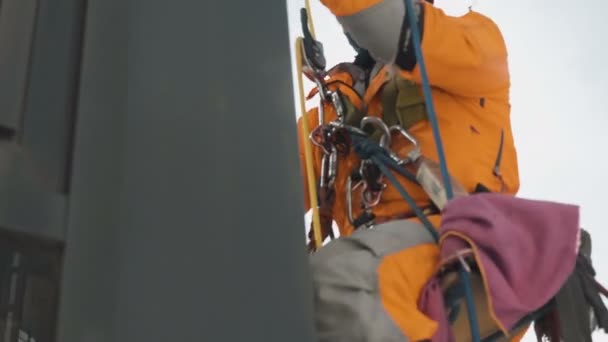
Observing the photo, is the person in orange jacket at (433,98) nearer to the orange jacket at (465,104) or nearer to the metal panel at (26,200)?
the orange jacket at (465,104)

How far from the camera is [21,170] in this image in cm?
69

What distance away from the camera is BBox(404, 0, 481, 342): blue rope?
108 centimetres

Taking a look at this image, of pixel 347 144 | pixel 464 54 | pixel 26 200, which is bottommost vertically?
pixel 26 200

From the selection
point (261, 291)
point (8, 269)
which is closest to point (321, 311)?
point (261, 291)

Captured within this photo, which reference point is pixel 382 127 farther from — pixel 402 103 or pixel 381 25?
pixel 381 25

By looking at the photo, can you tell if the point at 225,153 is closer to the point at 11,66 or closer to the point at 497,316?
the point at 11,66

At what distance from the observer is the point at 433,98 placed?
5.05 ft

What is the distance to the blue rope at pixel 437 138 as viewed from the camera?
3.54 feet

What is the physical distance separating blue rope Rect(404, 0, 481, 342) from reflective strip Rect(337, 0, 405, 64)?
2cm

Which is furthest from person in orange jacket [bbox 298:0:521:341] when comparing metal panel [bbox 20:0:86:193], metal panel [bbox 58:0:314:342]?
metal panel [bbox 20:0:86:193]

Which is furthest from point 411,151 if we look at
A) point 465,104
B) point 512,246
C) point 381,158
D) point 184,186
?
point 184,186

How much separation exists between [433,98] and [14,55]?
3.18 ft

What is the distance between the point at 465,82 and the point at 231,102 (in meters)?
0.76

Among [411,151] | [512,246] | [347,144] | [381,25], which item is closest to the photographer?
A: [512,246]
